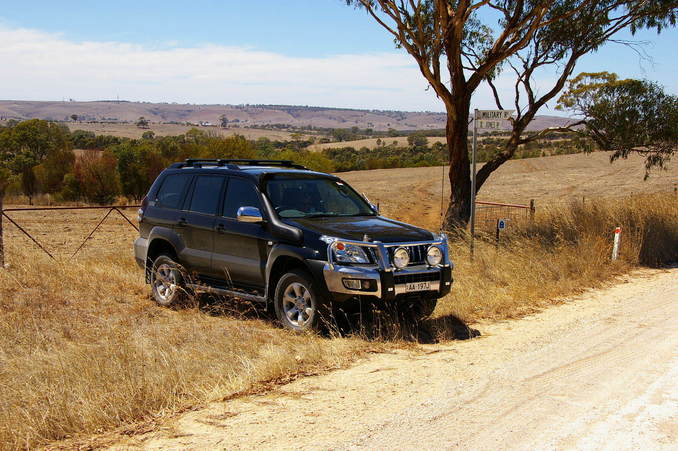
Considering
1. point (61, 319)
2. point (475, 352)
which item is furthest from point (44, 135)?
point (475, 352)

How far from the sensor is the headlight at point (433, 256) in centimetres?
820

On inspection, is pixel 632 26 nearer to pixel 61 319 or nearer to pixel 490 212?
pixel 490 212

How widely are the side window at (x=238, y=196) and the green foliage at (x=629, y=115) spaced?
11307mm

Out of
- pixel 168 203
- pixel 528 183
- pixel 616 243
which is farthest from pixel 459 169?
pixel 528 183

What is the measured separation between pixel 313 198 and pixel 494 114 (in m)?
4.38

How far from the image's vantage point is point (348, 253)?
25.6 ft

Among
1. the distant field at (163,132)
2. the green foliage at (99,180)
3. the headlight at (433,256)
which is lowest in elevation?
the green foliage at (99,180)

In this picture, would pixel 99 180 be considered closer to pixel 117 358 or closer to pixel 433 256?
pixel 433 256

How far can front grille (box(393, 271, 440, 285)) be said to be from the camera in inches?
309

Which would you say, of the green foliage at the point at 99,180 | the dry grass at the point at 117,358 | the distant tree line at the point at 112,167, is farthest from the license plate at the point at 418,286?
the green foliage at the point at 99,180

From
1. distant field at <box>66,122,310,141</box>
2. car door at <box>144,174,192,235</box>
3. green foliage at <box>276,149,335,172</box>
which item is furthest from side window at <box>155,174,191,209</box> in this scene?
distant field at <box>66,122,310,141</box>

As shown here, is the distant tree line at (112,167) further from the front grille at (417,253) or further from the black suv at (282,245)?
the front grille at (417,253)

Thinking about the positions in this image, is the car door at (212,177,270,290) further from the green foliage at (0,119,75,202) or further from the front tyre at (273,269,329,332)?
the green foliage at (0,119,75,202)

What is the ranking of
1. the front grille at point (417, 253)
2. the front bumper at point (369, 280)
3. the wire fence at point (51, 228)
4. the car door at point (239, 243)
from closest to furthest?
the front bumper at point (369, 280) < the front grille at point (417, 253) < the car door at point (239, 243) < the wire fence at point (51, 228)
